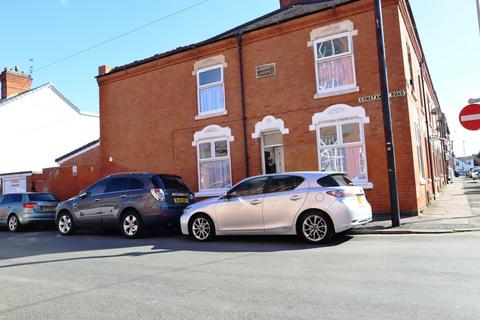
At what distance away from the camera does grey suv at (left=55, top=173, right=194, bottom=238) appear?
1079cm

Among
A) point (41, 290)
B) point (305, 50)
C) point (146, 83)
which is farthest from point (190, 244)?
point (146, 83)

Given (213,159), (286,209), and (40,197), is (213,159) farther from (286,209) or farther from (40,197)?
(286,209)

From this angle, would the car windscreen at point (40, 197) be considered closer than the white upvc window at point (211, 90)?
Yes

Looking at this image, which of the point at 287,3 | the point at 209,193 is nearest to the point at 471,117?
the point at 209,193

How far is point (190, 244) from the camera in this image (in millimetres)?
9492

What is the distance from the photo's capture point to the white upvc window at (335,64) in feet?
42.2

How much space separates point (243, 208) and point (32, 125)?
78.5 feet

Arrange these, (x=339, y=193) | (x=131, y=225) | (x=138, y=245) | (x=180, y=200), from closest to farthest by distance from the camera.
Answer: (x=339, y=193), (x=138, y=245), (x=131, y=225), (x=180, y=200)

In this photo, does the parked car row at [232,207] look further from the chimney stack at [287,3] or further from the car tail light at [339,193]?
the chimney stack at [287,3]

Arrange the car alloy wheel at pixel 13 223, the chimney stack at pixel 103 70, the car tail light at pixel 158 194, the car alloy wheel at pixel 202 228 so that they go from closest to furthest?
the car alloy wheel at pixel 202 228 → the car tail light at pixel 158 194 → the car alloy wheel at pixel 13 223 → the chimney stack at pixel 103 70

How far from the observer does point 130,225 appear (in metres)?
11.0

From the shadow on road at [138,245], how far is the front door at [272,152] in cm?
438

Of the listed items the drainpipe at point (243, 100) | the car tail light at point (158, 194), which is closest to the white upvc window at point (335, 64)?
the drainpipe at point (243, 100)

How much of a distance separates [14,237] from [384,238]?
10850 mm
